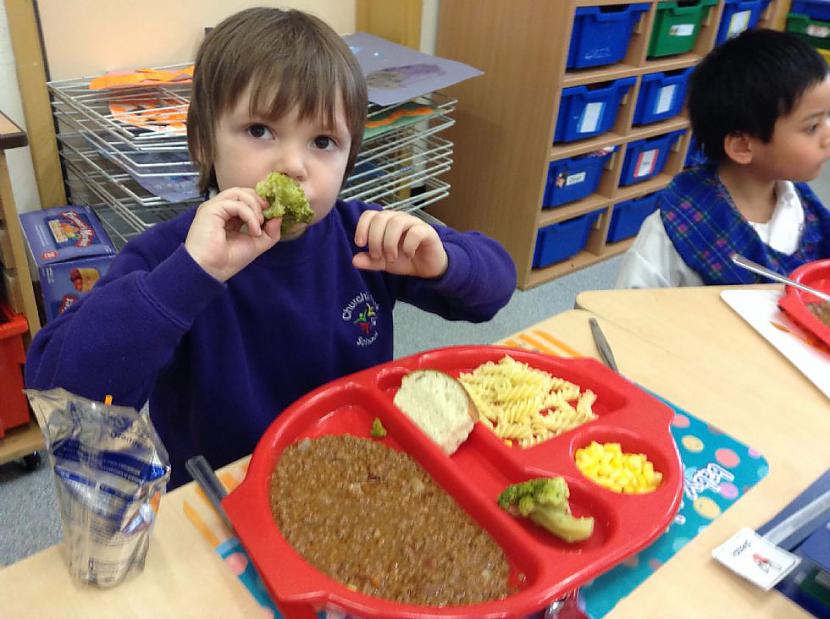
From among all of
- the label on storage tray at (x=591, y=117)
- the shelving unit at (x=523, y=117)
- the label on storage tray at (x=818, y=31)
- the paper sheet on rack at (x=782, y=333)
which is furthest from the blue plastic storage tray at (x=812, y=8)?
the paper sheet on rack at (x=782, y=333)

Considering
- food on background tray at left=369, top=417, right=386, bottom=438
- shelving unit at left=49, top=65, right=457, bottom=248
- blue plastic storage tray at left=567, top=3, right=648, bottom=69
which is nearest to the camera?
food on background tray at left=369, top=417, right=386, bottom=438

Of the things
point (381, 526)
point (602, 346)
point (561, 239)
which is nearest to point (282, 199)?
point (381, 526)

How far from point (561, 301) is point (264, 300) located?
1.67 metres

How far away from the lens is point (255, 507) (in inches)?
23.9

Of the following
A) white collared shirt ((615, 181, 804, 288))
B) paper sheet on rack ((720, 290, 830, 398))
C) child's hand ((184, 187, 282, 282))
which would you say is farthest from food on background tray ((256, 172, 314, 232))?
white collared shirt ((615, 181, 804, 288))

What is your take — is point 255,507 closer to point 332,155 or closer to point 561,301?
point 332,155

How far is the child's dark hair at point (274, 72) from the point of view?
75 cm

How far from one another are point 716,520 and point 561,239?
1.91m

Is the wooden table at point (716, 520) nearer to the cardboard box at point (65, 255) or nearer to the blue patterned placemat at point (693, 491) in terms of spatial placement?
the blue patterned placemat at point (693, 491)

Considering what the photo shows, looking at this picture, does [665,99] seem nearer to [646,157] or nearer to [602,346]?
[646,157]

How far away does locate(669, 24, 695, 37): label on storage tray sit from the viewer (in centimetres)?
241

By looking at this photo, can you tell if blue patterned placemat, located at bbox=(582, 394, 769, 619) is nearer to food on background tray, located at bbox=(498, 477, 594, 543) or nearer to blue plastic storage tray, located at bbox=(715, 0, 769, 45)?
food on background tray, located at bbox=(498, 477, 594, 543)

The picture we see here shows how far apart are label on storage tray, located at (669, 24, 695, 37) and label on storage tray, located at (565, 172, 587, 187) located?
22.8 inches

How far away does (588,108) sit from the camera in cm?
227
